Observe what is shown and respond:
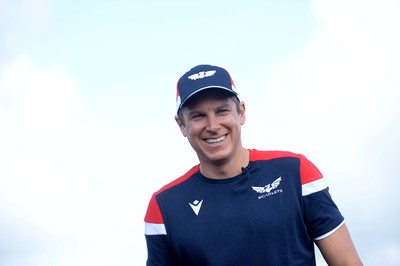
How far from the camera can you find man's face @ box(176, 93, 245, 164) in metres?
5.33

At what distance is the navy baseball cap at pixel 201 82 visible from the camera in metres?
5.41

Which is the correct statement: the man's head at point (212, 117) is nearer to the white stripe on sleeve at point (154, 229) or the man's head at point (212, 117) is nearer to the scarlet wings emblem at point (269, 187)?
the scarlet wings emblem at point (269, 187)

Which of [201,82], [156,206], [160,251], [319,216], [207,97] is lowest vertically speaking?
[319,216]

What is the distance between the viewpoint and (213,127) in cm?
526

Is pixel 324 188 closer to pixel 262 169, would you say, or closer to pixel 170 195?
pixel 262 169

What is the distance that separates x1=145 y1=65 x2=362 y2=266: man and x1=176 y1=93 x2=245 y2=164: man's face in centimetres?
1

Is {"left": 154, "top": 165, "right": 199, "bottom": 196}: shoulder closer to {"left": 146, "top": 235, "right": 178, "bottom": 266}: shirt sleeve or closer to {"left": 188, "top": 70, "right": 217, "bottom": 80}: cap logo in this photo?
{"left": 146, "top": 235, "right": 178, "bottom": 266}: shirt sleeve

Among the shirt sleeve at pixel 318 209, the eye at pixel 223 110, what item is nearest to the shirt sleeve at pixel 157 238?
the eye at pixel 223 110

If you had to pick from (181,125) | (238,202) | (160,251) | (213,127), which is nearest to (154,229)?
(160,251)

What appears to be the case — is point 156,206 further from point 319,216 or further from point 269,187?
point 319,216

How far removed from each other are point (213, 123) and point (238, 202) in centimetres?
86

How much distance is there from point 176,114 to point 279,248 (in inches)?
70.7

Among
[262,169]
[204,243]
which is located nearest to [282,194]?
[262,169]

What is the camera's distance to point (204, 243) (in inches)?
211
